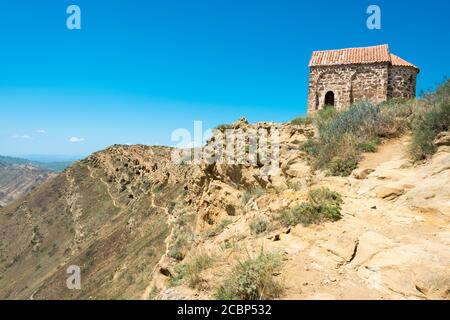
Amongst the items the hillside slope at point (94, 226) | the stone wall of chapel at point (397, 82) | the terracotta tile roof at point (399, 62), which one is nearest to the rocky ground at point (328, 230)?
the hillside slope at point (94, 226)

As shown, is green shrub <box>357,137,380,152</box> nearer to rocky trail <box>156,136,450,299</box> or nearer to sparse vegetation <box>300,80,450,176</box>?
sparse vegetation <box>300,80,450,176</box>

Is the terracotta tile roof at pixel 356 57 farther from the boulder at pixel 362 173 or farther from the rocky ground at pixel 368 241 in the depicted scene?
the boulder at pixel 362 173

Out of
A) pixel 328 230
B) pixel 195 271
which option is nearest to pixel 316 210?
pixel 328 230

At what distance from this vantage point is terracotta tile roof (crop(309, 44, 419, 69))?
2042 cm

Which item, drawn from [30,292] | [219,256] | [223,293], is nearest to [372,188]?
[219,256]

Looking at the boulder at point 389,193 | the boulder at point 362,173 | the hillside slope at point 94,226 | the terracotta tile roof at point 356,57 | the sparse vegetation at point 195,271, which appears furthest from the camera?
the hillside slope at point 94,226

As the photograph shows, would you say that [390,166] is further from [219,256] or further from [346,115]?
[219,256]

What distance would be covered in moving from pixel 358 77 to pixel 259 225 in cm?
1625

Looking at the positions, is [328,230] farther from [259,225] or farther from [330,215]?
[259,225]

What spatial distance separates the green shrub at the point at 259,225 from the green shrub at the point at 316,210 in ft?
1.14

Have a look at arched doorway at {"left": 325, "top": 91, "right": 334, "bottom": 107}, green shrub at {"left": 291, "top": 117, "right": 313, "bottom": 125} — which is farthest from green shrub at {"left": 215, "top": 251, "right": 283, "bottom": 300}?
arched doorway at {"left": 325, "top": 91, "right": 334, "bottom": 107}

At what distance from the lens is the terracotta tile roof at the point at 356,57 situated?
67.0 ft

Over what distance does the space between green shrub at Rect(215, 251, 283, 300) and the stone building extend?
54.7ft

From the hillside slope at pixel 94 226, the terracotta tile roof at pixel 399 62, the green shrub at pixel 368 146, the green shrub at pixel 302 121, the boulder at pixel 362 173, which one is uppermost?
the terracotta tile roof at pixel 399 62
